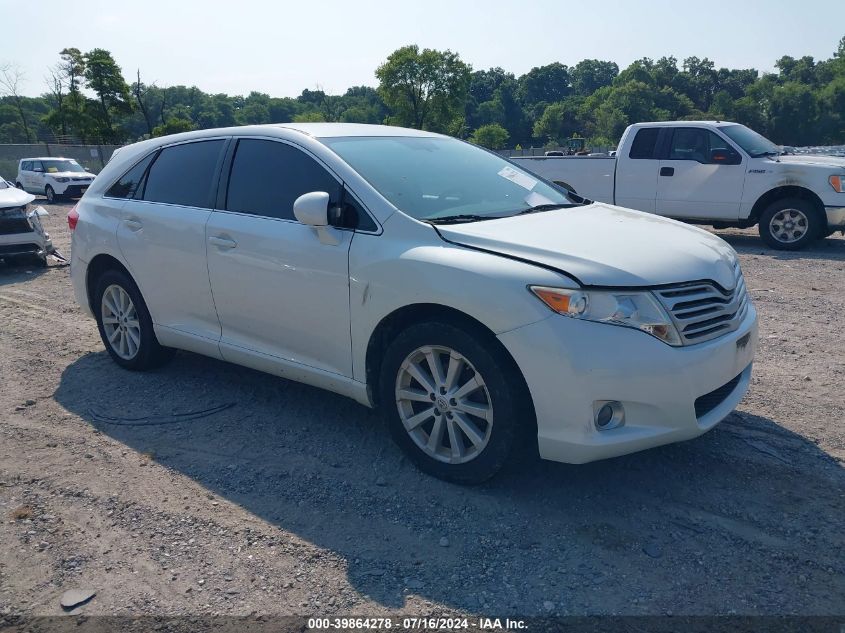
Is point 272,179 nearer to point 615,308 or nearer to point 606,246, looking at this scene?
point 606,246

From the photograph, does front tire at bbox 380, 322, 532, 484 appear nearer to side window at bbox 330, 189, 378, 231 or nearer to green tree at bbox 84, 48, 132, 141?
side window at bbox 330, 189, 378, 231

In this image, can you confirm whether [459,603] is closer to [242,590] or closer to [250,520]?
[242,590]

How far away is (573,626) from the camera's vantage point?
253 centimetres

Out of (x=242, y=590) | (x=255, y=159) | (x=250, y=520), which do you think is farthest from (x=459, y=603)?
(x=255, y=159)

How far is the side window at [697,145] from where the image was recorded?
11.0 meters

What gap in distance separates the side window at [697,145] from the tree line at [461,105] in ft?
126

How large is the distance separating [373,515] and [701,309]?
6.12 feet

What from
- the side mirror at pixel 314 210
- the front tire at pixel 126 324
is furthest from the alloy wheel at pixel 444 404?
the front tire at pixel 126 324

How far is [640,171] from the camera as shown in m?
11.8

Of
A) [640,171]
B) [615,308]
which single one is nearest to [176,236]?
[615,308]

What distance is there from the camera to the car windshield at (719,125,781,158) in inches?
428

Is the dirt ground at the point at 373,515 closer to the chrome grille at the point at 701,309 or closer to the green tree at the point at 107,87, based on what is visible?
the chrome grille at the point at 701,309

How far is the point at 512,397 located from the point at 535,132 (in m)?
130

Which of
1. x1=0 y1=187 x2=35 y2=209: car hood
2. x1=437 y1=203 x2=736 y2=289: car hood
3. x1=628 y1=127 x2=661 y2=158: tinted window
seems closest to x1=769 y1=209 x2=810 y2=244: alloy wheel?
x1=628 y1=127 x2=661 y2=158: tinted window
